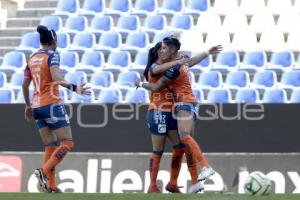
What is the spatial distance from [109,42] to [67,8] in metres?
1.77

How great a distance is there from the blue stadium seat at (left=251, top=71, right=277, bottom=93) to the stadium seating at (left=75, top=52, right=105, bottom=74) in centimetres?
319

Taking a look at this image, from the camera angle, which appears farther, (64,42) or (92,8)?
(92,8)

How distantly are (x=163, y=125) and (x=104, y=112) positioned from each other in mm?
2977

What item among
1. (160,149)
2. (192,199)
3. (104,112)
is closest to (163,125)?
(160,149)

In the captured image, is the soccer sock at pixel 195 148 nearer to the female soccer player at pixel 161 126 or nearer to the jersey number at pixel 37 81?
the female soccer player at pixel 161 126

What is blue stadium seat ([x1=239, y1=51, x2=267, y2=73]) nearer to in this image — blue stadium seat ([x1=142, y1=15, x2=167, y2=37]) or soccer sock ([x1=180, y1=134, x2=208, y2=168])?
blue stadium seat ([x1=142, y1=15, x2=167, y2=37])

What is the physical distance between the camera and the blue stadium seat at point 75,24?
19422mm

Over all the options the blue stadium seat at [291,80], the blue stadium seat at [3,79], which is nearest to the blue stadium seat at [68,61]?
the blue stadium seat at [3,79]

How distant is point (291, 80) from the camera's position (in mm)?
16922

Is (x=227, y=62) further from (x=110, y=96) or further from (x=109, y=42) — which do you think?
(x=109, y=42)

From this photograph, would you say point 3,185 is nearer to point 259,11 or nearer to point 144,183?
point 144,183

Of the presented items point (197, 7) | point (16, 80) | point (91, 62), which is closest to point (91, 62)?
point (91, 62)

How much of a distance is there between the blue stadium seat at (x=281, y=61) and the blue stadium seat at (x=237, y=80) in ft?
1.88

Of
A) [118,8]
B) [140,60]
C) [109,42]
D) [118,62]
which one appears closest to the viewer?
[140,60]
